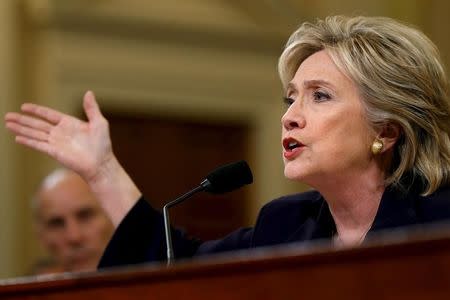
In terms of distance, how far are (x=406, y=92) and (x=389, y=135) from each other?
0.36 feet

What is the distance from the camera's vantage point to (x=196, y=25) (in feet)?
19.5

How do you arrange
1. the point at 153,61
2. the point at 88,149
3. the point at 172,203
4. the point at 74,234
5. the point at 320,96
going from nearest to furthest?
the point at 172,203 < the point at 320,96 < the point at 88,149 < the point at 74,234 < the point at 153,61

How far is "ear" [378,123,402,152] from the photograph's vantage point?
264cm

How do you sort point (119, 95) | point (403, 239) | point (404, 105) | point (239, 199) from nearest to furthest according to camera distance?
point (403, 239), point (404, 105), point (119, 95), point (239, 199)

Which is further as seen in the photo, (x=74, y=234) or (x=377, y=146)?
(x=74, y=234)

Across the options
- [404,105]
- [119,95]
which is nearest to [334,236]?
[404,105]

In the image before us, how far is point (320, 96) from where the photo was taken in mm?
2627

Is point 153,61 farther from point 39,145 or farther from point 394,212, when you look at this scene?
point 394,212

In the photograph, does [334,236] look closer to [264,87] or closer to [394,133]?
[394,133]

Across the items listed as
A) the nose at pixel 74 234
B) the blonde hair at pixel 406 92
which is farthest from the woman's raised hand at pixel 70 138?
the nose at pixel 74 234

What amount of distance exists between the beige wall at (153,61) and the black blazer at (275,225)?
2510mm

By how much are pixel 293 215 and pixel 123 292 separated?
0.94 meters

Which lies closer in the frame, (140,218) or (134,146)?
(140,218)

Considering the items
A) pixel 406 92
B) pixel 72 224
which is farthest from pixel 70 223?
pixel 406 92
